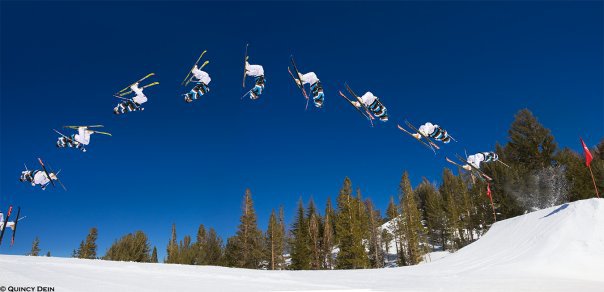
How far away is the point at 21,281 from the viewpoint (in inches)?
298

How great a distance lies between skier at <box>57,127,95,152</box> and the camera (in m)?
12.6

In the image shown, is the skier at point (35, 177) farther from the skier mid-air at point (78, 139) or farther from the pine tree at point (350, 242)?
the pine tree at point (350, 242)

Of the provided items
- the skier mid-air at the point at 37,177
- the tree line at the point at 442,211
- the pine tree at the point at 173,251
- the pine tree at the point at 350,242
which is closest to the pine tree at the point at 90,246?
the tree line at the point at 442,211

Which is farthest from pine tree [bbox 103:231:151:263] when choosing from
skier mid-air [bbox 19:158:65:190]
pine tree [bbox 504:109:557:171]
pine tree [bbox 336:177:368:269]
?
pine tree [bbox 504:109:557:171]

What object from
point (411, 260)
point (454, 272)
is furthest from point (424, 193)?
point (454, 272)

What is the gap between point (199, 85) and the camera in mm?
11414

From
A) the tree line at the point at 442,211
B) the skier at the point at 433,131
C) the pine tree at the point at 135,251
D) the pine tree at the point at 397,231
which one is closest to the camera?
the skier at the point at 433,131

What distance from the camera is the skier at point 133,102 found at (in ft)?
39.7

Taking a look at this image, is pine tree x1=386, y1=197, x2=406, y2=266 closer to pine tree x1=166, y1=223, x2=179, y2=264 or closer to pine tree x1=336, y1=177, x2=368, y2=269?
pine tree x1=336, y1=177, x2=368, y2=269

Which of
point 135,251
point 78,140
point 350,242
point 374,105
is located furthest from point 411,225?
point 135,251

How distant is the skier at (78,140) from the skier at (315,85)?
27.2 ft

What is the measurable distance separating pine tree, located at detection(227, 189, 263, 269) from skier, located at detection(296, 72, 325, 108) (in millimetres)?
33160

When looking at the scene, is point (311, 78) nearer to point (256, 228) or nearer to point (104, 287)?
point (104, 287)

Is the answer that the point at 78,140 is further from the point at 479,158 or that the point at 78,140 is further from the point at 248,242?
the point at 248,242
